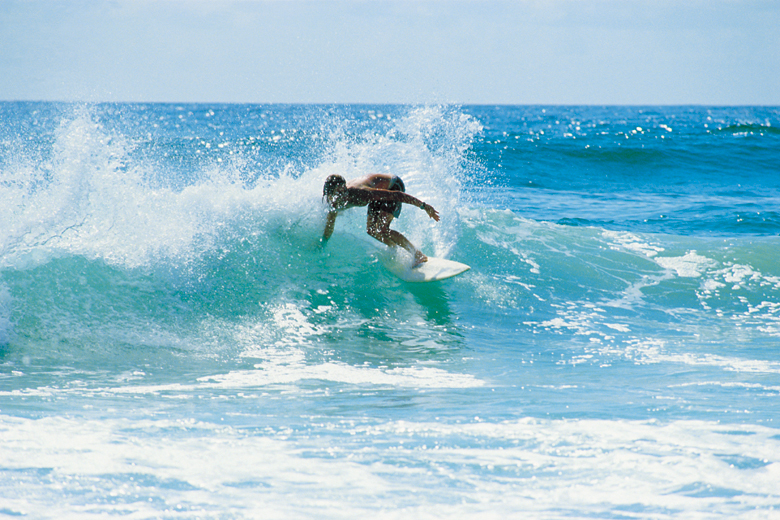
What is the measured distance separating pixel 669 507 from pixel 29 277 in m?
5.59

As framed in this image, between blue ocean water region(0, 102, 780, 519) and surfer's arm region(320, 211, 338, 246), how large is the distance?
5.2 inches

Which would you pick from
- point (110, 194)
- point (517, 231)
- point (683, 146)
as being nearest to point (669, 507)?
point (110, 194)

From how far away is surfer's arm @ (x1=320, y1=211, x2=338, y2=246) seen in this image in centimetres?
687

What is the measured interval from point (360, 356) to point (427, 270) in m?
1.76

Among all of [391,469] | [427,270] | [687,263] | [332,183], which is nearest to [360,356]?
[427,270]

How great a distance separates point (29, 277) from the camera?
588cm

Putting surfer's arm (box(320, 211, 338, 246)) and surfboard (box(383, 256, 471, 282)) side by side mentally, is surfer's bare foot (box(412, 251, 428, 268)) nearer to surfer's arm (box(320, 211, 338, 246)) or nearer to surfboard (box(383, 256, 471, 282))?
surfboard (box(383, 256, 471, 282))

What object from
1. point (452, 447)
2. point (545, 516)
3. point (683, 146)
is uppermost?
point (683, 146)

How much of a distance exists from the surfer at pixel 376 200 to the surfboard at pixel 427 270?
0.30ft

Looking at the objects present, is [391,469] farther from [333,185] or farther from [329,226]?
[329,226]

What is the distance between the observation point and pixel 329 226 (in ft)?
22.7

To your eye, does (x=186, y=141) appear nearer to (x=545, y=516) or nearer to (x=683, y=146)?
(x=683, y=146)

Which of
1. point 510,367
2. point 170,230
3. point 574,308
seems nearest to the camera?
point 510,367

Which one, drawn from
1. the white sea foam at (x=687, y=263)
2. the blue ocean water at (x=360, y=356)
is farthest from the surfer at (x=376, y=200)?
the white sea foam at (x=687, y=263)
